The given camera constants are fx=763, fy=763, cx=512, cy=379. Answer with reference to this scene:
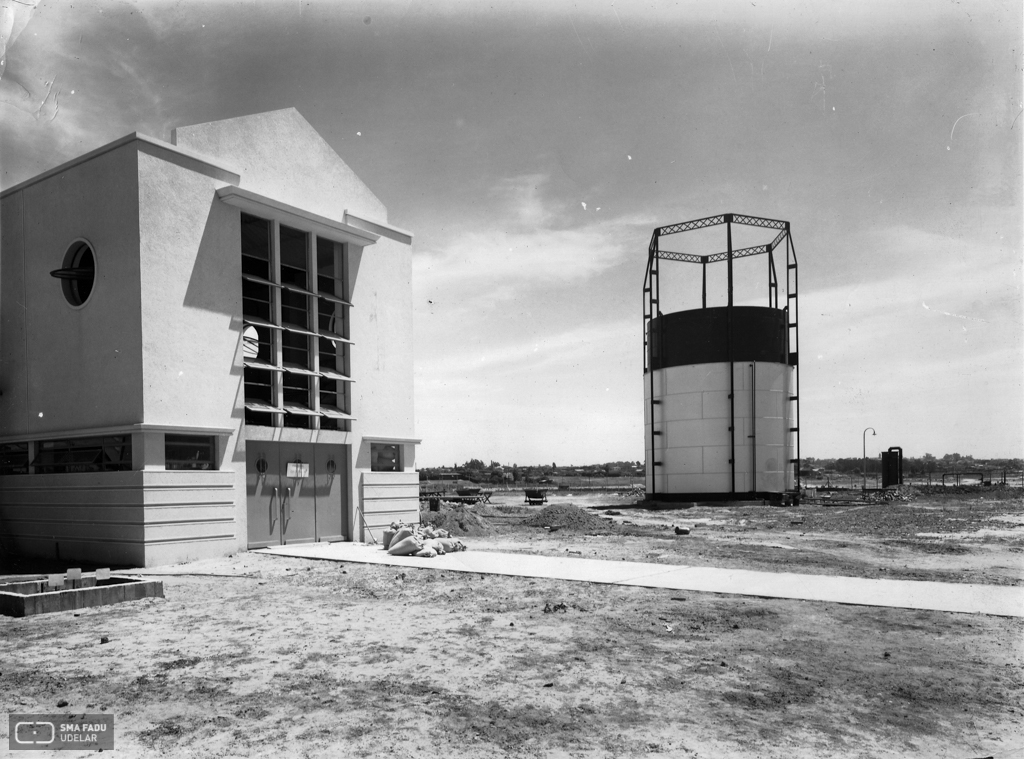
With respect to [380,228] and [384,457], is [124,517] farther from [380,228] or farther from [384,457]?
[380,228]

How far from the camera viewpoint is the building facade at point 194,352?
1484 cm

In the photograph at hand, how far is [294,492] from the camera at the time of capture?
17.8m

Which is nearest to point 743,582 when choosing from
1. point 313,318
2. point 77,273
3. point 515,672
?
point 515,672

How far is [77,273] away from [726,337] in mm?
30110

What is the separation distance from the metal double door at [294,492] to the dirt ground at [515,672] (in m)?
5.00

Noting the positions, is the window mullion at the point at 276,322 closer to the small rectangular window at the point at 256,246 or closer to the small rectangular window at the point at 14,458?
the small rectangular window at the point at 256,246

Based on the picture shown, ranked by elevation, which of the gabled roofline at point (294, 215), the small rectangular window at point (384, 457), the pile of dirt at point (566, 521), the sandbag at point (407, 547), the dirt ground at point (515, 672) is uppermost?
the gabled roofline at point (294, 215)

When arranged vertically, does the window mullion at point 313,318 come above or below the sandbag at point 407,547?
above

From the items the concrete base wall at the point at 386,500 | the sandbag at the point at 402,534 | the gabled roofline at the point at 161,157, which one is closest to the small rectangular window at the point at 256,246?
the gabled roofline at the point at 161,157

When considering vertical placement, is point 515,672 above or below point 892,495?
above

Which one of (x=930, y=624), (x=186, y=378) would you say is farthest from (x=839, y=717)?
(x=186, y=378)

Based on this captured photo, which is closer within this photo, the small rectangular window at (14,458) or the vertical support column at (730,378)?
the small rectangular window at (14,458)

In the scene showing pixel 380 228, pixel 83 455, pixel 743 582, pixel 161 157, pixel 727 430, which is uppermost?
pixel 161 157

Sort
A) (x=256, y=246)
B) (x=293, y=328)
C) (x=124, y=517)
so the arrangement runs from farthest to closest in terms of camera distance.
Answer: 1. (x=256, y=246)
2. (x=293, y=328)
3. (x=124, y=517)
